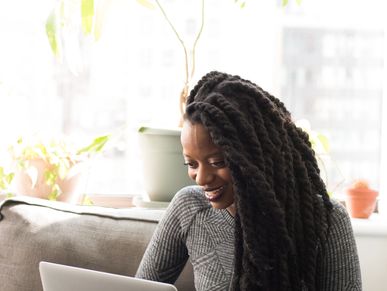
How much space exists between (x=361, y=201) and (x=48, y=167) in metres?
0.97

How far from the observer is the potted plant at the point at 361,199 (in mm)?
2207

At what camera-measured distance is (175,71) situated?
244cm

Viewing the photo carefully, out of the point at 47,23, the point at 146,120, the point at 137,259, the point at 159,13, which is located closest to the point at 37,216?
the point at 137,259

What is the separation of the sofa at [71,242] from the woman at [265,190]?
0.26 m

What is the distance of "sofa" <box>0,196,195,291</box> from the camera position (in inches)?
65.2

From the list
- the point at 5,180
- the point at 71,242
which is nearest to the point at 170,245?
the point at 71,242

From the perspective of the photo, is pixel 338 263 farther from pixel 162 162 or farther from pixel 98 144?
pixel 98 144

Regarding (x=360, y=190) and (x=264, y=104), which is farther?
(x=360, y=190)

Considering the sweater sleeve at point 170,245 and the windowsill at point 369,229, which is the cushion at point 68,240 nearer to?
the sweater sleeve at point 170,245

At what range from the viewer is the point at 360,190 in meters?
2.21

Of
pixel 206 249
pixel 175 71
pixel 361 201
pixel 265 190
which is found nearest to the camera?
pixel 265 190

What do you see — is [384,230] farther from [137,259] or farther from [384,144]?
[137,259]

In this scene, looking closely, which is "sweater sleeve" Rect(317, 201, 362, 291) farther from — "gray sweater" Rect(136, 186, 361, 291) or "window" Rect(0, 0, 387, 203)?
"window" Rect(0, 0, 387, 203)

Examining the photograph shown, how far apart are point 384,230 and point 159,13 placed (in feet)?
3.38
